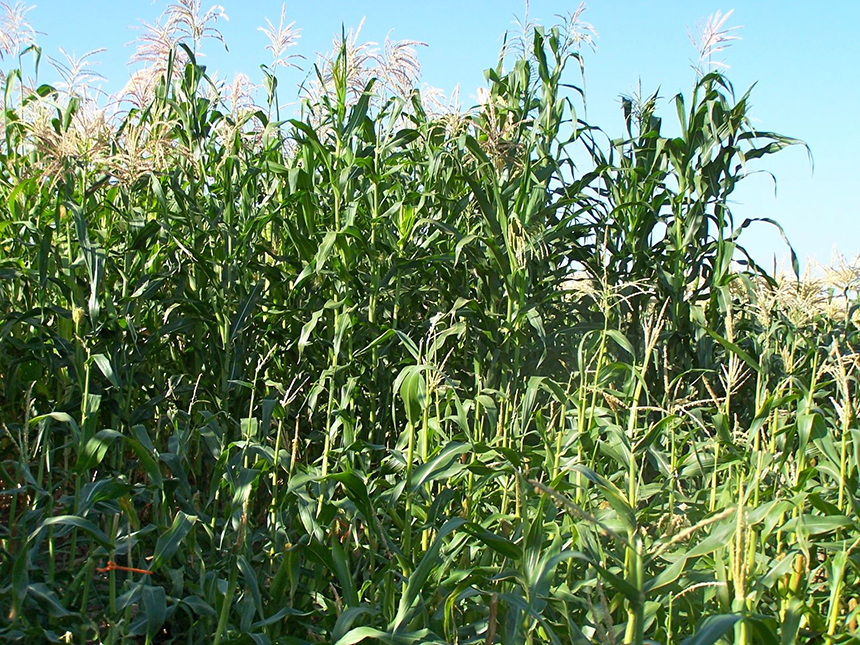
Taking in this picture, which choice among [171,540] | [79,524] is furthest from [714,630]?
[79,524]

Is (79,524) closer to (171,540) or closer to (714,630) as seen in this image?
(171,540)

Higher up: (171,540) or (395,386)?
(395,386)

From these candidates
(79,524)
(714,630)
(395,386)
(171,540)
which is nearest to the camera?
(714,630)

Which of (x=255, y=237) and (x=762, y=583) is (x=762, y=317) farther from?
(x=255, y=237)

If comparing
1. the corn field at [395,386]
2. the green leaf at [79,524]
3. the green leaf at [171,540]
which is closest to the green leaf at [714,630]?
the corn field at [395,386]

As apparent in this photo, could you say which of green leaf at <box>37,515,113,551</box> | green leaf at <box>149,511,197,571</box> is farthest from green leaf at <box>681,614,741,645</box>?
green leaf at <box>37,515,113,551</box>

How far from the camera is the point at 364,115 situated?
3.88 meters

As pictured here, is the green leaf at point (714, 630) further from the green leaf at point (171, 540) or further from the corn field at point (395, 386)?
the green leaf at point (171, 540)

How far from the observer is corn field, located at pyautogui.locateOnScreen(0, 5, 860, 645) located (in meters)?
2.21

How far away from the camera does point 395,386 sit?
124 inches

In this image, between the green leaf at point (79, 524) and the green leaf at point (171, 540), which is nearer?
the green leaf at point (79, 524)

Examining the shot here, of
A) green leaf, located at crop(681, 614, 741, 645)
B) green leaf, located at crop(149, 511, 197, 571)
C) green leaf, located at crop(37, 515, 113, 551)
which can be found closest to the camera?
green leaf, located at crop(681, 614, 741, 645)

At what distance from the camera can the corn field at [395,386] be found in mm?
2205

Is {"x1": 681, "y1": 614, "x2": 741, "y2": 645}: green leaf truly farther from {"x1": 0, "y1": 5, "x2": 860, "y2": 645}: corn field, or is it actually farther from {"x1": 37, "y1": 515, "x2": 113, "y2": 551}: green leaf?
{"x1": 37, "y1": 515, "x2": 113, "y2": 551}: green leaf
